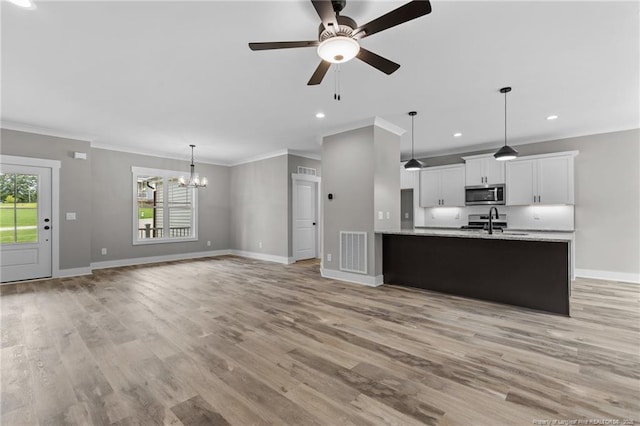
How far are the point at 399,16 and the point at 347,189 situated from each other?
3489 mm

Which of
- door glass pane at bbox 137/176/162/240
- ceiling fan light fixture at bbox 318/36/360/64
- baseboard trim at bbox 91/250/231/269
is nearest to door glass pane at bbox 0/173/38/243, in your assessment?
baseboard trim at bbox 91/250/231/269

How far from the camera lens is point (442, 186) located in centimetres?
700

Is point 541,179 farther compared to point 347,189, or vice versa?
point 541,179

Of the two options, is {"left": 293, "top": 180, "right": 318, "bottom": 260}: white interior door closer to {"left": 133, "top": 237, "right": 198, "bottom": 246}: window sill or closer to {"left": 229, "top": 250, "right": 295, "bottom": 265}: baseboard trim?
{"left": 229, "top": 250, "right": 295, "bottom": 265}: baseboard trim

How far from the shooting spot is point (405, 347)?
2600 millimetres

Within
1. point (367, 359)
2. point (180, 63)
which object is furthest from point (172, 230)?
point (367, 359)

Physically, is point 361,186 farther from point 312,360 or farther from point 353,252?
point 312,360

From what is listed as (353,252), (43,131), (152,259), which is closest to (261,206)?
(152,259)

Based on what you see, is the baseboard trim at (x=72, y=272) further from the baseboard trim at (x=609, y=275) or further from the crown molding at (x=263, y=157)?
the baseboard trim at (x=609, y=275)

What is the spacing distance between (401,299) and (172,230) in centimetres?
637

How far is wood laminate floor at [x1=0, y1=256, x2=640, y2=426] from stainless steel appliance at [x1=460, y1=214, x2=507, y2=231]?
2.39 m

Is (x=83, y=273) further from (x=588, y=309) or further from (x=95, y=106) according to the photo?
(x=588, y=309)

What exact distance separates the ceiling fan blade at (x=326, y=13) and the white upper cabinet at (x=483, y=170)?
5611 mm

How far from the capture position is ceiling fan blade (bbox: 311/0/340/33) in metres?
1.73
